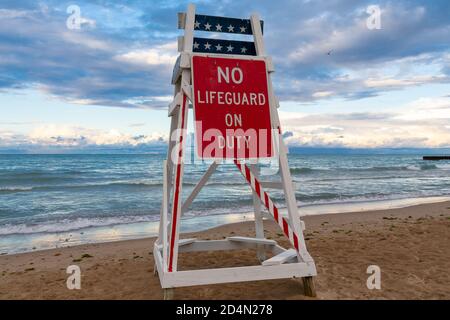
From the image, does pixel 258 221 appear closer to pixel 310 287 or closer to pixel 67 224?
pixel 310 287

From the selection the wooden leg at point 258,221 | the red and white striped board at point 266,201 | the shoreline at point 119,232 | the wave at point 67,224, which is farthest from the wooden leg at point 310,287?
the wave at point 67,224

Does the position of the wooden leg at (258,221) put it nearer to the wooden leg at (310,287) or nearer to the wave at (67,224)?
the wooden leg at (310,287)

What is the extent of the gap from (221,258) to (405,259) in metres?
2.96

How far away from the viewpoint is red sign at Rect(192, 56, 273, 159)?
446 centimetres

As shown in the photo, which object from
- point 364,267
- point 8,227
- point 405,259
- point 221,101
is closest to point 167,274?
point 221,101

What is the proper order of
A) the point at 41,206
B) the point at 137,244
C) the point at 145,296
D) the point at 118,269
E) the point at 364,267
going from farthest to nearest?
the point at 41,206
the point at 137,244
the point at 118,269
the point at 364,267
the point at 145,296

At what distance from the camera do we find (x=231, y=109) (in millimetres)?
4602

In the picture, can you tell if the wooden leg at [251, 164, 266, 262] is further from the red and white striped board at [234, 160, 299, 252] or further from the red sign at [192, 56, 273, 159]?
the red sign at [192, 56, 273, 159]

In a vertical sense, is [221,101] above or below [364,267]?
above

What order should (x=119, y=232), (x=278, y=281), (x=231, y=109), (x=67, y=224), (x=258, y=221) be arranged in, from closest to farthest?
(x=231, y=109) → (x=278, y=281) → (x=258, y=221) → (x=119, y=232) → (x=67, y=224)

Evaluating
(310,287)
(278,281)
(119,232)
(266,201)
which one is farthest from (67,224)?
(310,287)

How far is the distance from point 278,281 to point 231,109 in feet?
7.74

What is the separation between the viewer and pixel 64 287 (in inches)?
221
